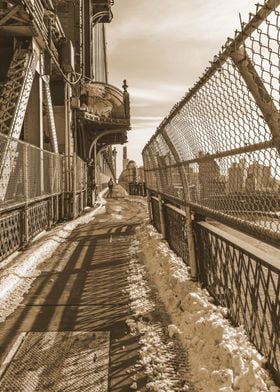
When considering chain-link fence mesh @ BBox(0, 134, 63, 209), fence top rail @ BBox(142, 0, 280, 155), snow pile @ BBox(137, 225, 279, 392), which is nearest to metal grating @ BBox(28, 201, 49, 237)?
chain-link fence mesh @ BBox(0, 134, 63, 209)

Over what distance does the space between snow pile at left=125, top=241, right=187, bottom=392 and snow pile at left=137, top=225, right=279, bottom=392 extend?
0.15 metres

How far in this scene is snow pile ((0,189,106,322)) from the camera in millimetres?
4599

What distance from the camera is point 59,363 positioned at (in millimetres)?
3082

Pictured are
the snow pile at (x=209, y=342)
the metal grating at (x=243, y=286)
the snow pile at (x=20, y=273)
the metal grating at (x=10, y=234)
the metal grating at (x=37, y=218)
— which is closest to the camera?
the snow pile at (x=209, y=342)

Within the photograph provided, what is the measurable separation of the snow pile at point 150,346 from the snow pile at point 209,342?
153 mm

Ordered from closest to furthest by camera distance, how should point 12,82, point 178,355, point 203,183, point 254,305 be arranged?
point 254,305
point 178,355
point 203,183
point 12,82

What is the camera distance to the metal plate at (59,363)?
2.77m

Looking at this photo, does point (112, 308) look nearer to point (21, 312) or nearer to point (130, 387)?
point (21, 312)

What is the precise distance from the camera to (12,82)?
844cm

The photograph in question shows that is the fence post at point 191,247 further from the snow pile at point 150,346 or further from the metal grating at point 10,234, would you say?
the metal grating at point 10,234

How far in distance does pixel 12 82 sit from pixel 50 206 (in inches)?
152

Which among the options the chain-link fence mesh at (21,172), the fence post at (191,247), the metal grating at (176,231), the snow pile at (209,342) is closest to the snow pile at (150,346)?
the snow pile at (209,342)

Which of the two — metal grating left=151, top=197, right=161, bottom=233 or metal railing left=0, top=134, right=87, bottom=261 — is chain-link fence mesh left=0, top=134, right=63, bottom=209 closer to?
metal railing left=0, top=134, right=87, bottom=261

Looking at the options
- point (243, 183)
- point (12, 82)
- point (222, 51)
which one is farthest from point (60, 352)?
point (12, 82)
